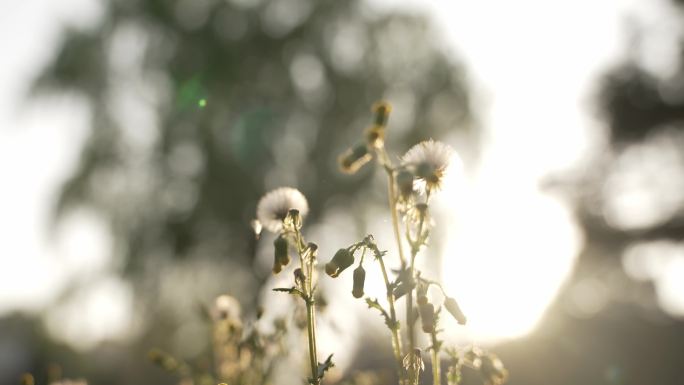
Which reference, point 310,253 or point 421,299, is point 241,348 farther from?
point 421,299

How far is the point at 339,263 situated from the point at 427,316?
210 mm

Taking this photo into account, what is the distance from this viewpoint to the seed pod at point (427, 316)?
143 cm

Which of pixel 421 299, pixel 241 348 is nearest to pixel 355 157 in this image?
pixel 421 299

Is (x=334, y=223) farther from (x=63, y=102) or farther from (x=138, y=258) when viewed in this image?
(x=63, y=102)

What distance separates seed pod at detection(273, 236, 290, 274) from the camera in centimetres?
152

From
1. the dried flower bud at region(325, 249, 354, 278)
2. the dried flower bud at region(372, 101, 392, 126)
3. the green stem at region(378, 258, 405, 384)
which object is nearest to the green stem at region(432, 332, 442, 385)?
the green stem at region(378, 258, 405, 384)

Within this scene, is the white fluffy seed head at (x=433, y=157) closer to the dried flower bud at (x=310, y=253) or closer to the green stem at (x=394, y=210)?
the green stem at (x=394, y=210)

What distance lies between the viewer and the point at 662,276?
1567cm

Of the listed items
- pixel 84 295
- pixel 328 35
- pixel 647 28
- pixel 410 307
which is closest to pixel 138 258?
pixel 84 295

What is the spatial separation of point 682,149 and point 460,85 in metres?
5.23

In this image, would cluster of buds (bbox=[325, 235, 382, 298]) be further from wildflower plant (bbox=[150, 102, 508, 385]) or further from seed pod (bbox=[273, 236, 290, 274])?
seed pod (bbox=[273, 236, 290, 274])

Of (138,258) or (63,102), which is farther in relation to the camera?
(63,102)

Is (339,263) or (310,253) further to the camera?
(310,253)

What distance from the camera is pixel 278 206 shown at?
1722 mm
